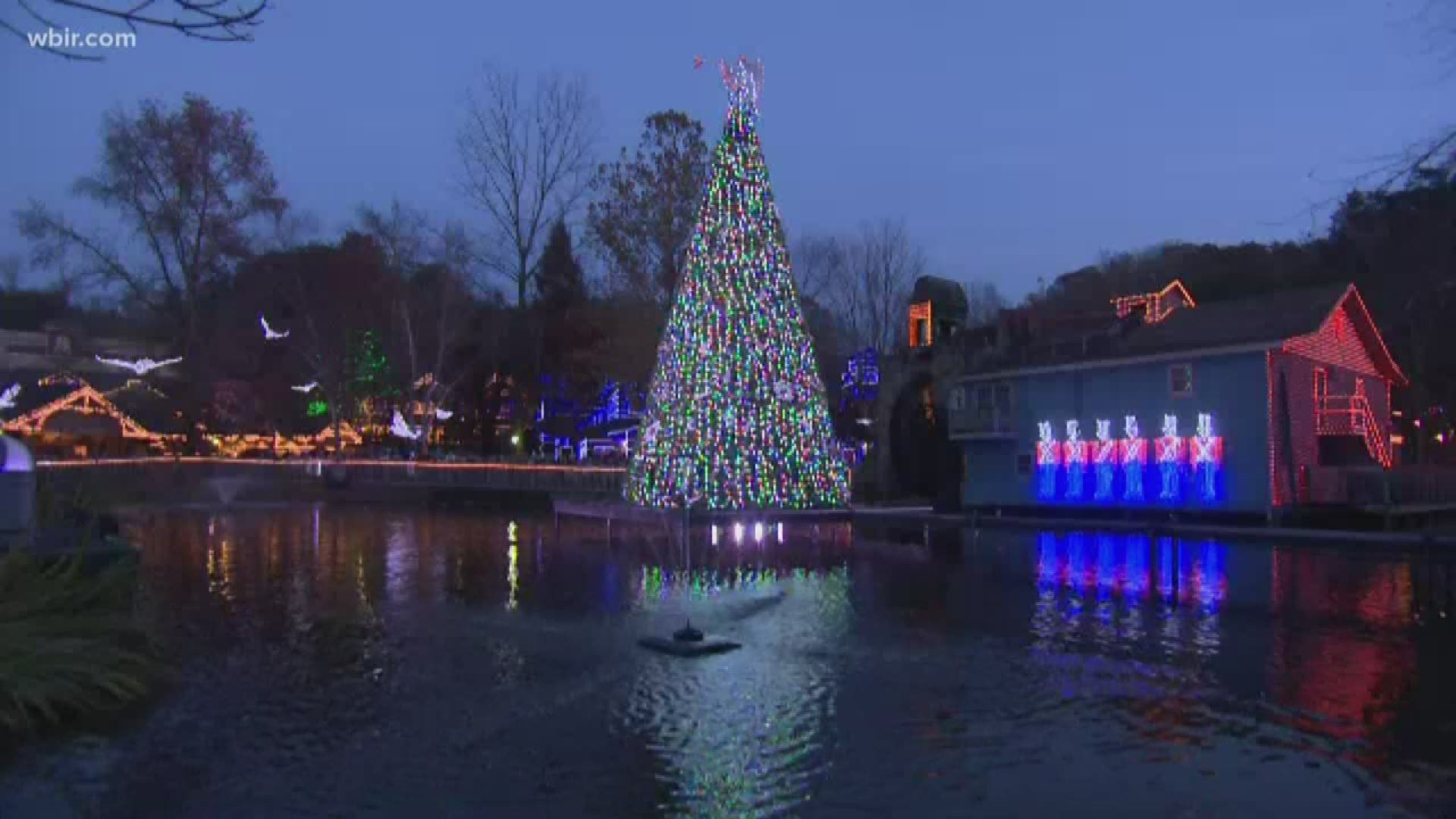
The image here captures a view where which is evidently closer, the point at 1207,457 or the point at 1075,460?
the point at 1207,457

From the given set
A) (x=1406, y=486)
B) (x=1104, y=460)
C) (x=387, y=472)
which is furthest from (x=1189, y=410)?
(x=387, y=472)

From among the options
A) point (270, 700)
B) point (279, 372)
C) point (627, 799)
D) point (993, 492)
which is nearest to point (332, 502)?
point (279, 372)

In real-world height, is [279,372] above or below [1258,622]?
above

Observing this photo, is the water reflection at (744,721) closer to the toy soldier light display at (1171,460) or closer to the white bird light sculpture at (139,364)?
the toy soldier light display at (1171,460)

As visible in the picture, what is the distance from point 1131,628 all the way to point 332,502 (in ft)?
132

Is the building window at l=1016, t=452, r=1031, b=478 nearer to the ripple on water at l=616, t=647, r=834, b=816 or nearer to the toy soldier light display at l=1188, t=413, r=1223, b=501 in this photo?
the toy soldier light display at l=1188, t=413, r=1223, b=501

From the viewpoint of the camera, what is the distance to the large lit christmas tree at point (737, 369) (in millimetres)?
29438

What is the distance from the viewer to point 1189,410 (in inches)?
1375

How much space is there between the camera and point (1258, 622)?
1579 cm

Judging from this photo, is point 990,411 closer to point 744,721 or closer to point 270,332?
point 744,721

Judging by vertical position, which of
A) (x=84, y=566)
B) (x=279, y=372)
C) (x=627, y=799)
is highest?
(x=279, y=372)

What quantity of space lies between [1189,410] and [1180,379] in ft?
3.35

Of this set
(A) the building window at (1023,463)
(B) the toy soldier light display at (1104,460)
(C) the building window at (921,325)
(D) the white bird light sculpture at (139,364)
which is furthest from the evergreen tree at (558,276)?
(B) the toy soldier light display at (1104,460)

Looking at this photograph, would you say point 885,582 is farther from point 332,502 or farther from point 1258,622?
point 332,502
